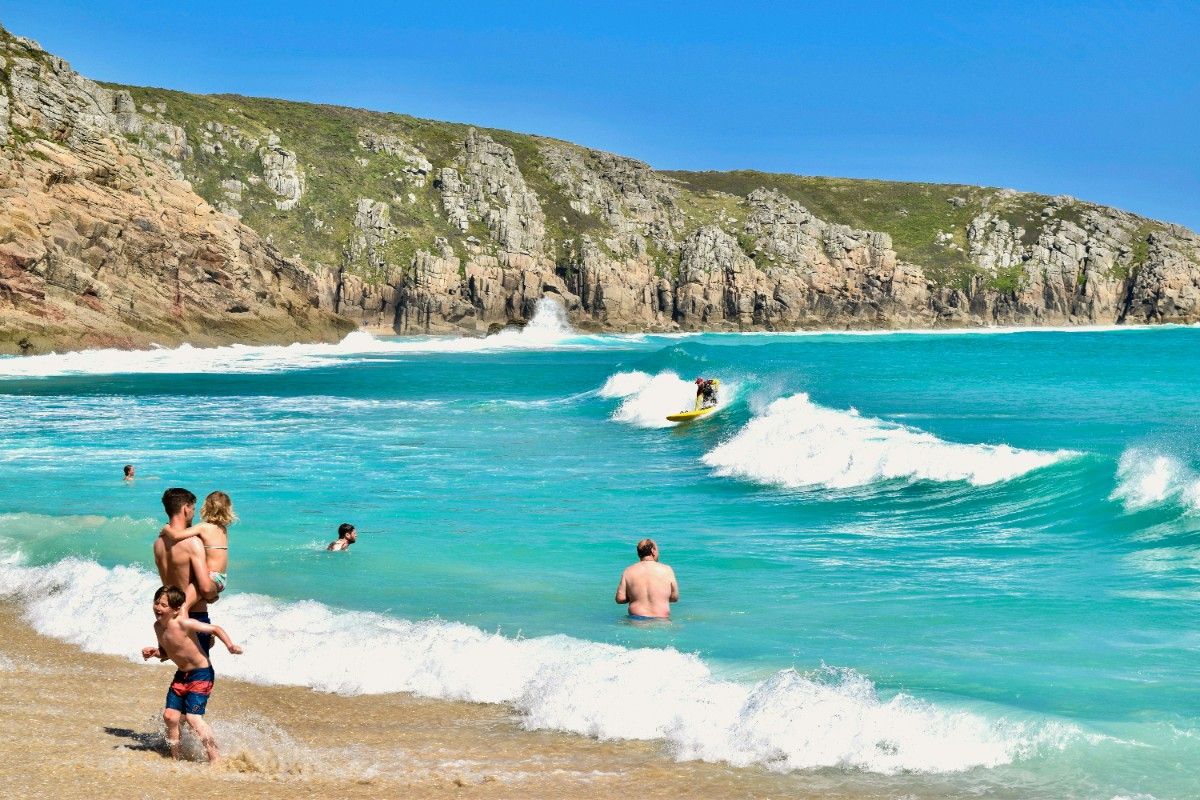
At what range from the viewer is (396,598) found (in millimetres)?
11734

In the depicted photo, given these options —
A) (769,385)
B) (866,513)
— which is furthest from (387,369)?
(866,513)

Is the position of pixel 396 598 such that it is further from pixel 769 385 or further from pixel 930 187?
pixel 930 187

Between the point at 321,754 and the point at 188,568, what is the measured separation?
1429 mm

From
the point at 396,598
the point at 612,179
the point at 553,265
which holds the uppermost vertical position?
the point at 612,179

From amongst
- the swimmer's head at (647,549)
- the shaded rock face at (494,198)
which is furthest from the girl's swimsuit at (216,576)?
the shaded rock face at (494,198)

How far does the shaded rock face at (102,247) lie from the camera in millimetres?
58812

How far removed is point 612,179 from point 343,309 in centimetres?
5128

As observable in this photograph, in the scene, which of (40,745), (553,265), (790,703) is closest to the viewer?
(40,745)

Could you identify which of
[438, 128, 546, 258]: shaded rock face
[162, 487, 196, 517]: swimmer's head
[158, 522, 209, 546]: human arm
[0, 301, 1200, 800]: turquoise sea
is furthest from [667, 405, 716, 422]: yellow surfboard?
[438, 128, 546, 258]: shaded rock face

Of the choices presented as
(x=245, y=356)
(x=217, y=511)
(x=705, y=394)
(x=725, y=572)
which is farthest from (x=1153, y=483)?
(x=245, y=356)

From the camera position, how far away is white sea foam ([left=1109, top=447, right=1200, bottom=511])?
14.9m

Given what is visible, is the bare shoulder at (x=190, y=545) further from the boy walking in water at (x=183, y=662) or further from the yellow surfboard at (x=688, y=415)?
the yellow surfboard at (x=688, y=415)

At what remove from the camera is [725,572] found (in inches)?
507

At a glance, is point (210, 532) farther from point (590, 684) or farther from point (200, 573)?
point (590, 684)
